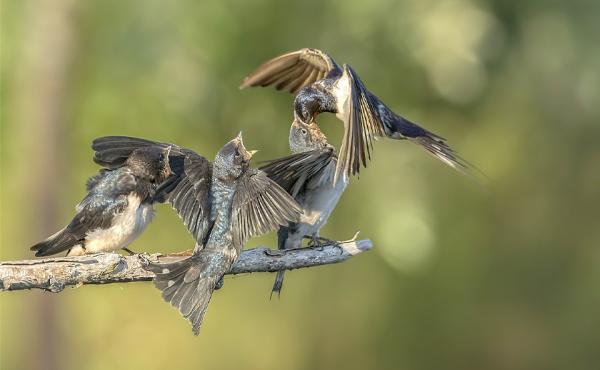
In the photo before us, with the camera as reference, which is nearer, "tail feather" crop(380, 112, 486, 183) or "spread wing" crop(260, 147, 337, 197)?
"spread wing" crop(260, 147, 337, 197)

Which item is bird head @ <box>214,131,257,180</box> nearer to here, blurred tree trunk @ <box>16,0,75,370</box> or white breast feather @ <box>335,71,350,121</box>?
white breast feather @ <box>335,71,350,121</box>

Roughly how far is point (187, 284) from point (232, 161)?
783 mm

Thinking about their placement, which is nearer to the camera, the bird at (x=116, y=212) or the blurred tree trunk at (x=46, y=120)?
the bird at (x=116, y=212)

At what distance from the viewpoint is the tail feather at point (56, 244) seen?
783cm

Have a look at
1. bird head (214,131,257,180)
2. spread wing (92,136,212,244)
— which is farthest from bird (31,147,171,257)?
bird head (214,131,257,180)

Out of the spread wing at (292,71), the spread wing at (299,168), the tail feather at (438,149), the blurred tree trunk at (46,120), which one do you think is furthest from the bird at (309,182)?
the blurred tree trunk at (46,120)

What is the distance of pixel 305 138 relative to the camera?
8.16 meters

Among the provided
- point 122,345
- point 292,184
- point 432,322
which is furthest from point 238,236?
point 432,322

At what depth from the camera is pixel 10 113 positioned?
Result: 14055 millimetres

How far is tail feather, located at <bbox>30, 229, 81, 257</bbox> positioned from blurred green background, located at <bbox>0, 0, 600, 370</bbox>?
520 cm

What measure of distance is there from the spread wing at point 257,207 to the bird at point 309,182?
0.46 metres

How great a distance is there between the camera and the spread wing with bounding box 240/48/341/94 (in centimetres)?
950

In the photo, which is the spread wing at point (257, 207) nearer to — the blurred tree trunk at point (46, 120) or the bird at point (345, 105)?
the bird at point (345, 105)

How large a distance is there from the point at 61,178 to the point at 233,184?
697 centimetres
